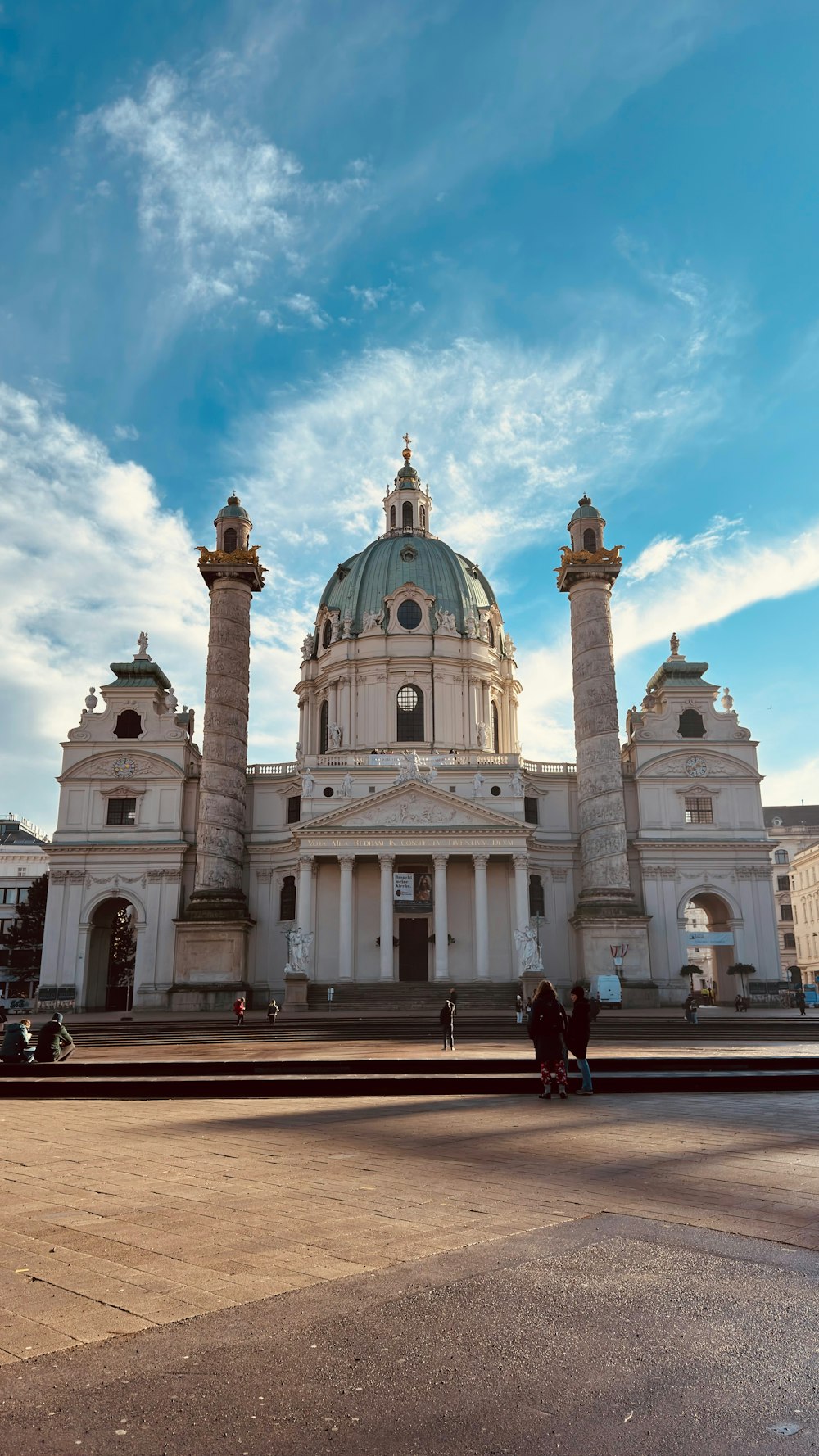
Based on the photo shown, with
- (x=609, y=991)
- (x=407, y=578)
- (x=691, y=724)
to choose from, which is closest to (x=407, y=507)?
(x=407, y=578)

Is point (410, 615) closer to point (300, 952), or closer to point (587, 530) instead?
point (587, 530)

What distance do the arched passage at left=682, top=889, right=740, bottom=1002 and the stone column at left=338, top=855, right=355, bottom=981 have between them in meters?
19.1

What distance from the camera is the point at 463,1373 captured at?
438cm

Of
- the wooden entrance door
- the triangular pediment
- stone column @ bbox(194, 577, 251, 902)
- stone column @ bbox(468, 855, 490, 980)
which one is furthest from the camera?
the wooden entrance door

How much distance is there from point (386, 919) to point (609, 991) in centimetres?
1197

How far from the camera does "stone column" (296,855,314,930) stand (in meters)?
52.2

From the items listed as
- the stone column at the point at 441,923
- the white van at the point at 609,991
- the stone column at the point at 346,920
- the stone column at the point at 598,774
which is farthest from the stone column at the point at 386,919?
the white van at the point at 609,991

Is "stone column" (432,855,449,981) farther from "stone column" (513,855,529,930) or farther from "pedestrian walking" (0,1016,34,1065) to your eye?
"pedestrian walking" (0,1016,34,1065)

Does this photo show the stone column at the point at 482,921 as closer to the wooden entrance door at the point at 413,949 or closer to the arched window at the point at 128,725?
the wooden entrance door at the point at 413,949

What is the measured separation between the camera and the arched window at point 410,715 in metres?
63.3

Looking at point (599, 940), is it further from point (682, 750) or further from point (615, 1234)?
point (615, 1234)

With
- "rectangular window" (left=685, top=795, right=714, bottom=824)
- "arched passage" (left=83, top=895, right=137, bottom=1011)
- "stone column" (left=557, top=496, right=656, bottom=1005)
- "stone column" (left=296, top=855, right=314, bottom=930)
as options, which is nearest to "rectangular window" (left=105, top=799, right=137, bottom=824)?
"arched passage" (left=83, top=895, right=137, bottom=1011)

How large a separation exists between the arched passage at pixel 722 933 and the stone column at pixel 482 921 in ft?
41.0

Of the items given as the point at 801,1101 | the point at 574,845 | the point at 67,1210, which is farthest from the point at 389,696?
the point at 67,1210
